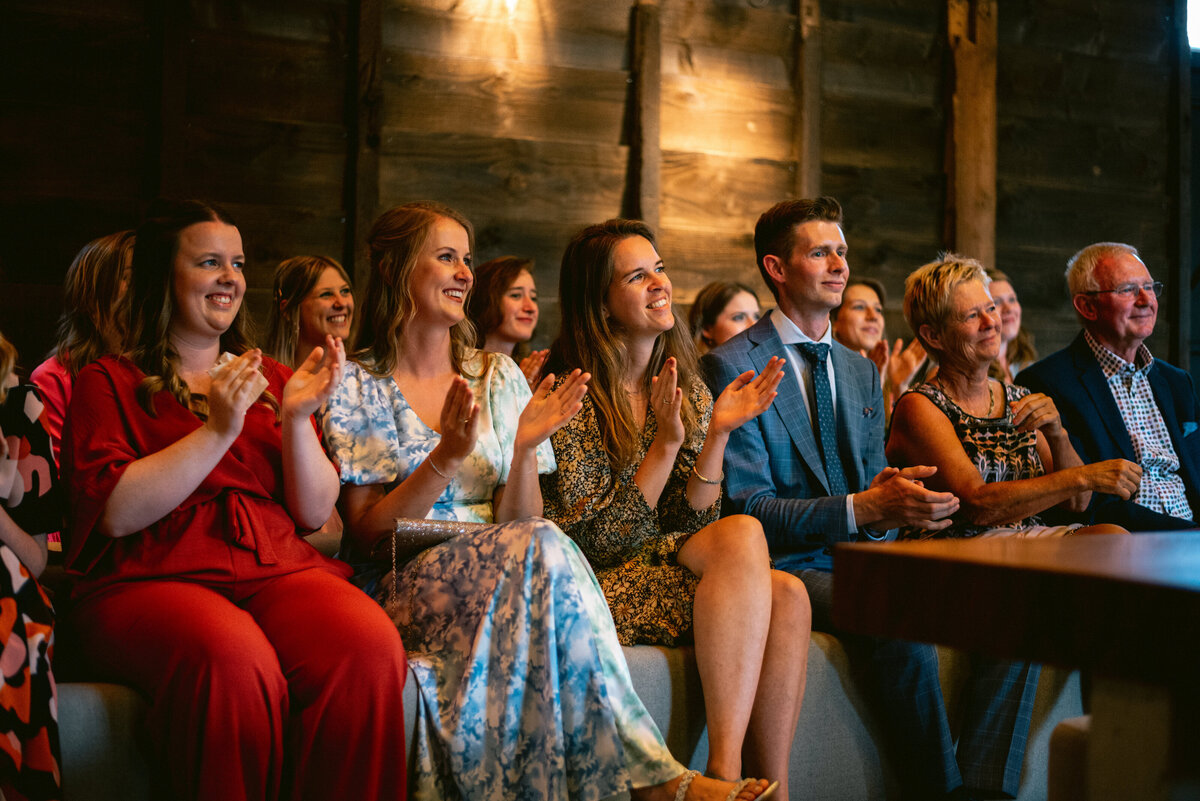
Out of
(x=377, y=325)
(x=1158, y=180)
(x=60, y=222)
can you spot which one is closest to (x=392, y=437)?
(x=377, y=325)

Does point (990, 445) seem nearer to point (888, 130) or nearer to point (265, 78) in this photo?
point (888, 130)

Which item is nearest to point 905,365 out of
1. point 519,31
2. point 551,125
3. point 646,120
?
point 646,120

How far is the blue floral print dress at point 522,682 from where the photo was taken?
185cm

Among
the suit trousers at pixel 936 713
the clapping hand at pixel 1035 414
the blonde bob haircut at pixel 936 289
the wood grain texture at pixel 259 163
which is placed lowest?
the suit trousers at pixel 936 713

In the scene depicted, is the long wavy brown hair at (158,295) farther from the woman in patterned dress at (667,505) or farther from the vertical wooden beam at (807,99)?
the vertical wooden beam at (807,99)

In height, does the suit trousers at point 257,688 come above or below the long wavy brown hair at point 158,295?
below

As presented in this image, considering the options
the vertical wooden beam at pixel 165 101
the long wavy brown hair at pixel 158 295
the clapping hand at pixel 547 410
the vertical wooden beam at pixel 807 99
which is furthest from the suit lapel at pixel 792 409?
the vertical wooden beam at pixel 165 101

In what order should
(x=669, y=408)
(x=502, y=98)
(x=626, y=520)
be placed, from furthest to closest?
(x=502, y=98) < (x=626, y=520) < (x=669, y=408)

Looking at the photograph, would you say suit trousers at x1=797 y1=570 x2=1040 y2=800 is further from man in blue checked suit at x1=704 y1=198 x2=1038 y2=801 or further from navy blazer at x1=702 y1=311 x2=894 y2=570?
navy blazer at x1=702 y1=311 x2=894 y2=570

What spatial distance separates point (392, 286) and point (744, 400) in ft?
2.65

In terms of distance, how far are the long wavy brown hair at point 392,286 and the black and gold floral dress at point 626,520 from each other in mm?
326

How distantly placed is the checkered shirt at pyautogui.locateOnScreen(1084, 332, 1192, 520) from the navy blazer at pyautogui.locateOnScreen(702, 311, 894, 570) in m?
0.85

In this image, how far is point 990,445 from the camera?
8.91 feet

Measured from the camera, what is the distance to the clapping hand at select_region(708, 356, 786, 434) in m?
2.25
